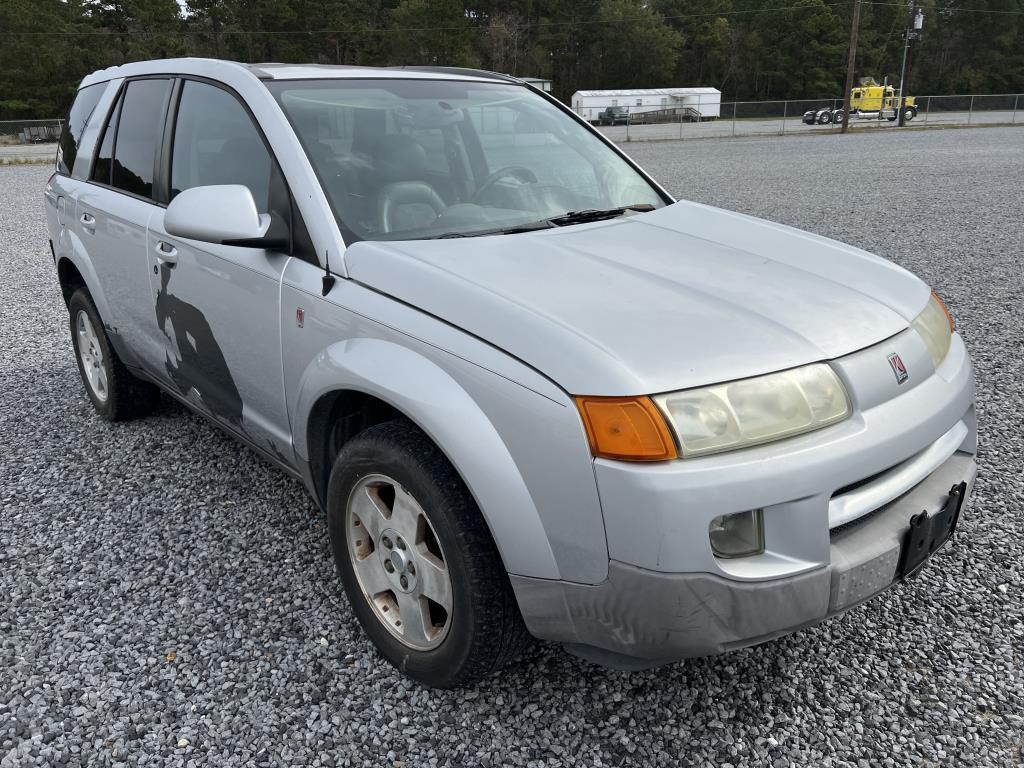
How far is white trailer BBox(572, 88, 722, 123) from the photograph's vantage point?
5419 centimetres

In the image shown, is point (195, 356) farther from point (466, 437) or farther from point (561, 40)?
point (561, 40)

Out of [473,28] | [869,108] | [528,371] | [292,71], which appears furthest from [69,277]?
[473,28]

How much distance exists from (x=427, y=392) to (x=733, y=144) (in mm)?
28340

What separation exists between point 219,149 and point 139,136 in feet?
2.79

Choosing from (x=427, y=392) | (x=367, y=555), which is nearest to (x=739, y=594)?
(x=427, y=392)

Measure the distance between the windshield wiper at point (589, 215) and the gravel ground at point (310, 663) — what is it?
4.79 ft

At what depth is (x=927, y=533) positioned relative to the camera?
2113mm

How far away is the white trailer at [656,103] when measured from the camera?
5419cm

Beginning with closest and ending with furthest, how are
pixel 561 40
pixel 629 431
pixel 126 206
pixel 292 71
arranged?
pixel 629 431 → pixel 292 71 → pixel 126 206 → pixel 561 40

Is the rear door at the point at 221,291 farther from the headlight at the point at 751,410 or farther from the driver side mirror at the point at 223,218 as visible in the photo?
the headlight at the point at 751,410

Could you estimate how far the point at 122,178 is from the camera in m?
3.81

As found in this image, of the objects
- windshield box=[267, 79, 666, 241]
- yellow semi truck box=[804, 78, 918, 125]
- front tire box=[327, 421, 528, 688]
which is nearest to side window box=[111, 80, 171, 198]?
windshield box=[267, 79, 666, 241]

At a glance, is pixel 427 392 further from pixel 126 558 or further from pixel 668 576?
pixel 126 558

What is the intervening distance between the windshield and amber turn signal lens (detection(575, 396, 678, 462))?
43.6 inches
